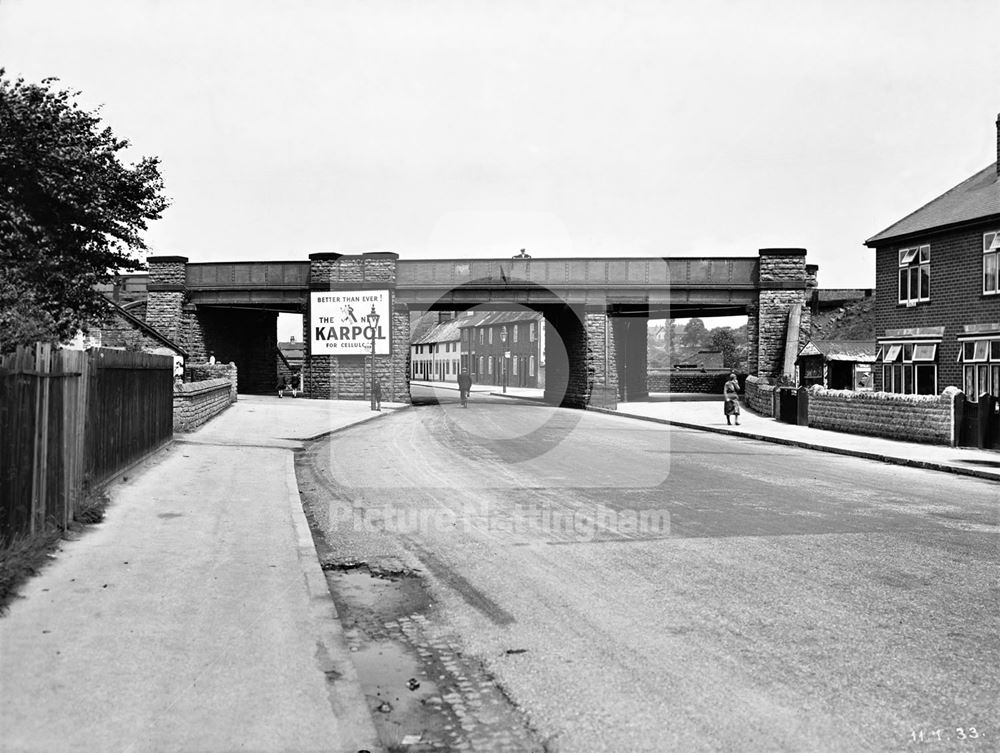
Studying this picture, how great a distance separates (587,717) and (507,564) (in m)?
3.40

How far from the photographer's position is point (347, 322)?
41500 mm

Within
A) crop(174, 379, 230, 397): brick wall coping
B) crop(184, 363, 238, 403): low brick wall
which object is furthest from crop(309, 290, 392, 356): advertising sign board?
crop(174, 379, 230, 397): brick wall coping

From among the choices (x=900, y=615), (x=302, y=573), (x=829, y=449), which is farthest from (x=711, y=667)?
(x=829, y=449)

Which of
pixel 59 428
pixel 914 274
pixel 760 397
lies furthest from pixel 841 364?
pixel 59 428

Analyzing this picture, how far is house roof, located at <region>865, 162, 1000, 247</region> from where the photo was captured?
26.4 meters

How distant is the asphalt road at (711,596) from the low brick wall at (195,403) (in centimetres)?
658

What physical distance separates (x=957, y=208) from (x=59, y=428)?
1098 inches

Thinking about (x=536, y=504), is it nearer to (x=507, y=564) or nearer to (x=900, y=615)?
(x=507, y=564)

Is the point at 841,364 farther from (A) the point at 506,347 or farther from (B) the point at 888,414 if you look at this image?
(A) the point at 506,347

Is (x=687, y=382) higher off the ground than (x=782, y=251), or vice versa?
(x=782, y=251)

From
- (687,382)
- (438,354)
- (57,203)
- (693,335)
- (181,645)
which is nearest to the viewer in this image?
(181,645)

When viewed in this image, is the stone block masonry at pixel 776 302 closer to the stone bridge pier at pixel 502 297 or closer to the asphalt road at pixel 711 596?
the stone bridge pier at pixel 502 297

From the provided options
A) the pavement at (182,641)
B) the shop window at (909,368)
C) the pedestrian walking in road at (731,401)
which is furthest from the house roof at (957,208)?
the pavement at (182,641)

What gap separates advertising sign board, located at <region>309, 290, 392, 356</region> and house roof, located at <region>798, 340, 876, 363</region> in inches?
762
